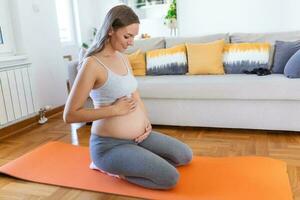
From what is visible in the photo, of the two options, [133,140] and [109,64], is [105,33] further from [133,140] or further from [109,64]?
[133,140]

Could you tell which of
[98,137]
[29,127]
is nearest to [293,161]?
[98,137]

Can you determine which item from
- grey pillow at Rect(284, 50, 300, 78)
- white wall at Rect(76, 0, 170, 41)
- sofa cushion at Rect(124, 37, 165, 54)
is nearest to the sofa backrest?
grey pillow at Rect(284, 50, 300, 78)

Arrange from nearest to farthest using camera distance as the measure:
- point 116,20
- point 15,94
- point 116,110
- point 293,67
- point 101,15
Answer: point 116,20 → point 116,110 → point 293,67 → point 15,94 → point 101,15

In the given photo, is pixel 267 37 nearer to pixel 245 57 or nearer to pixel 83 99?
pixel 245 57

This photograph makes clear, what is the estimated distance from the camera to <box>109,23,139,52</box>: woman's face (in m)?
1.46

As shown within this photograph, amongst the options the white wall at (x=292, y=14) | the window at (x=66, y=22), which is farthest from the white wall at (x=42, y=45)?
the white wall at (x=292, y=14)

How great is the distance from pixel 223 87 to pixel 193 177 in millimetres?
946

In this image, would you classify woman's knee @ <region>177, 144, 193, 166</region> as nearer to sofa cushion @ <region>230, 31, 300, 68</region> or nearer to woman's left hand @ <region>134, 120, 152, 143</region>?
woman's left hand @ <region>134, 120, 152, 143</region>

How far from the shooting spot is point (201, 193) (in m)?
1.56

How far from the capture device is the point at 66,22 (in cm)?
413

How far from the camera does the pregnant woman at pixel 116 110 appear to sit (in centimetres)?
147

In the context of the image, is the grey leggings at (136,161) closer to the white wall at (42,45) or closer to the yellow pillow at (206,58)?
the yellow pillow at (206,58)

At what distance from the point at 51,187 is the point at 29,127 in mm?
1408

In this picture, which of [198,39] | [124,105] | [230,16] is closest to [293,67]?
[198,39]
